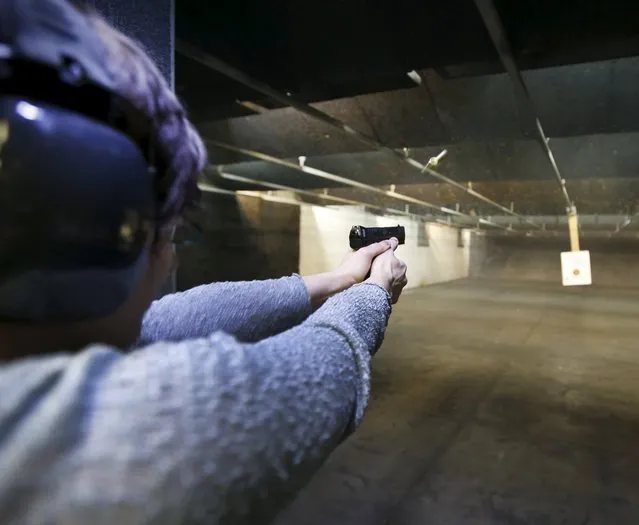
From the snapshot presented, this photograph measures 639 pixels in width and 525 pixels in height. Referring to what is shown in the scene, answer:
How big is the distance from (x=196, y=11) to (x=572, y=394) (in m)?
2.09

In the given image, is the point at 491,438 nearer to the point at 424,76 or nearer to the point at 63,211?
the point at 424,76

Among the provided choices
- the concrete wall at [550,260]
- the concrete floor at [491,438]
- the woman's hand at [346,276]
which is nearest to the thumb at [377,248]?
the woman's hand at [346,276]

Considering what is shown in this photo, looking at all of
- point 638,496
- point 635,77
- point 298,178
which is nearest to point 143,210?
point 638,496

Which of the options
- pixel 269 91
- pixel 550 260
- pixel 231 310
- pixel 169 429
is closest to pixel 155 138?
pixel 169 429

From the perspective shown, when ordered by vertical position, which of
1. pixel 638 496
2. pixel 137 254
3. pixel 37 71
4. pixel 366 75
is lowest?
pixel 638 496

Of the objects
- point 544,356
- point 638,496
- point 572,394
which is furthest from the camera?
point 544,356

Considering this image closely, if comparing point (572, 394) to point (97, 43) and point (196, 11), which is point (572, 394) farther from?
point (97, 43)

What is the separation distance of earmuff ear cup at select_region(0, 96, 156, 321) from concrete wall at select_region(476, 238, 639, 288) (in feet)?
27.1

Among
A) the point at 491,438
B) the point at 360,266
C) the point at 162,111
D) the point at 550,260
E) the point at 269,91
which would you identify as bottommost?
the point at 491,438

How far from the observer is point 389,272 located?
0.74 metres

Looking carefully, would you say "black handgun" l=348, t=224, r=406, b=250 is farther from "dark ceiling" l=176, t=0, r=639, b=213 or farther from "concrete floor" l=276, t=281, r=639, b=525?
"concrete floor" l=276, t=281, r=639, b=525

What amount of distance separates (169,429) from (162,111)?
0.67ft

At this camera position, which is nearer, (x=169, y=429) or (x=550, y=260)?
(x=169, y=429)

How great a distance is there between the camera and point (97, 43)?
30 cm
